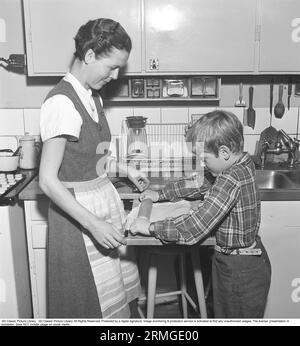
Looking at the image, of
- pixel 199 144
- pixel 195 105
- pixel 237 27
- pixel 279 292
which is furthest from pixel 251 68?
pixel 279 292

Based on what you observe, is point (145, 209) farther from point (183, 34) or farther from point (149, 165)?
point (183, 34)

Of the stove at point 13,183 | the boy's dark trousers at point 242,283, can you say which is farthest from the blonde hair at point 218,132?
the stove at point 13,183

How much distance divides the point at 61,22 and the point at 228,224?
41.2 inches

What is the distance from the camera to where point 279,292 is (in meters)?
1.69

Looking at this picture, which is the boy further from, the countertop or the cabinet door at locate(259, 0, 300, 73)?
the cabinet door at locate(259, 0, 300, 73)

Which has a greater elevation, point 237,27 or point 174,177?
point 237,27

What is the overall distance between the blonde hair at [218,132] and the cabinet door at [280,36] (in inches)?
25.7

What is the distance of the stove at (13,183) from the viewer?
5.01ft

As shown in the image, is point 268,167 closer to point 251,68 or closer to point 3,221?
point 251,68

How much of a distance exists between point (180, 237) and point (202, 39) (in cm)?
93

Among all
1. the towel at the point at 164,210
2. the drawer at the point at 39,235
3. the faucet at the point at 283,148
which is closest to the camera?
the towel at the point at 164,210

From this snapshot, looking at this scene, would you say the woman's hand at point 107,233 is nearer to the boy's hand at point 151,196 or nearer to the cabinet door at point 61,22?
the boy's hand at point 151,196

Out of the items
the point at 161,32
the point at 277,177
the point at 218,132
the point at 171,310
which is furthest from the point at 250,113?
the point at 171,310

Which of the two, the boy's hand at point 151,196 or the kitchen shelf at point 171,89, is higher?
the kitchen shelf at point 171,89
